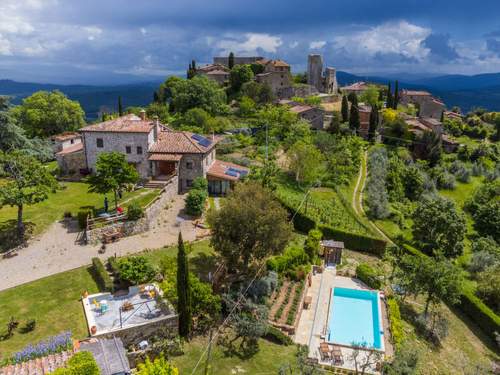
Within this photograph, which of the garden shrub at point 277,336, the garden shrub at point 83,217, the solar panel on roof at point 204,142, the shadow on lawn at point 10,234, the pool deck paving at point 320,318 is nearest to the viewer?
the pool deck paving at point 320,318

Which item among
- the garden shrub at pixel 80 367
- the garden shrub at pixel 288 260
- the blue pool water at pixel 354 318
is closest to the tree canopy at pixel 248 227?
the garden shrub at pixel 288 260

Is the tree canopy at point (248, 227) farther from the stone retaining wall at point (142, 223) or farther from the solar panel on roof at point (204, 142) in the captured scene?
the solar panel on roof at point (204, 142)

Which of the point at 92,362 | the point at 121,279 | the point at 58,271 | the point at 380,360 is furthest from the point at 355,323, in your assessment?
the point at 58,271

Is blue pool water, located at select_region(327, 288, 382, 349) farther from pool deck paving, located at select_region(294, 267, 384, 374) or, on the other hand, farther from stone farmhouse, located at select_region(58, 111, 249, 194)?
stone farmhouse, located at select_region(58, 111, 249, 194)

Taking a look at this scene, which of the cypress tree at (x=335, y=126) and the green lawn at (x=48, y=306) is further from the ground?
the cypress tree at (x=335, y=126)

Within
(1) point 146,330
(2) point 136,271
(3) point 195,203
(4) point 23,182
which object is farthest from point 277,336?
(4) point 23,182

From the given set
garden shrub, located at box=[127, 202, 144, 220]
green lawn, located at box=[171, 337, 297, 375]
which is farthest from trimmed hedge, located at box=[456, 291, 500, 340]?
garden shrub, located at box=[127, 202, 144, 220]
